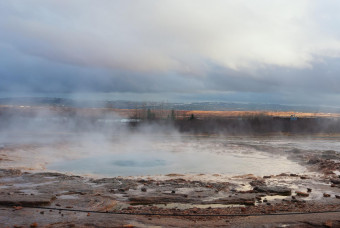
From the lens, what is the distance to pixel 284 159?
14922 mm

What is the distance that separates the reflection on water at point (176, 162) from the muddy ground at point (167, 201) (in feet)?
5.01

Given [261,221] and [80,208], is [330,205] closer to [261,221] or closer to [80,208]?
[261,221]

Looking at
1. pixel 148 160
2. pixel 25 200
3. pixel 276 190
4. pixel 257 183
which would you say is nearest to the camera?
pixel 25 200

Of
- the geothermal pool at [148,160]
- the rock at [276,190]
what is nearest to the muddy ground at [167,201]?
the rock at [276,190]

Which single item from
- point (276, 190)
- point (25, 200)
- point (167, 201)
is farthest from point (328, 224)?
point (25, 200)

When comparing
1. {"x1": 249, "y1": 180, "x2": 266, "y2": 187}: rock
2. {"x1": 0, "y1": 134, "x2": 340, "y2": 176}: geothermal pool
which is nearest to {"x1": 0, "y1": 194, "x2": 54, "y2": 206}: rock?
{"x1": 0, "y1": 134, "x2": 340, "y2": 176}: geothermal pool

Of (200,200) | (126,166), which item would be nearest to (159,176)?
(126,166)

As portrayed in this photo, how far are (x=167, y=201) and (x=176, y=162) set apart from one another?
6.24 metres

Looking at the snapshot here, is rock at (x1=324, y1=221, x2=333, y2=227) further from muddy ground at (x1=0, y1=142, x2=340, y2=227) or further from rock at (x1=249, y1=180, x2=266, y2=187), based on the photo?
rock at (x1=249, y1=180, x2=266, y2=187)

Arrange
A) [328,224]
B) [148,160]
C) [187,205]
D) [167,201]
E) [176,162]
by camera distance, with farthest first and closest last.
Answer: [148,160], [176,162], [167,201], [187,205], [328,224]

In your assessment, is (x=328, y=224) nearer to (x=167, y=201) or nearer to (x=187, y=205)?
(x=187, y=205)

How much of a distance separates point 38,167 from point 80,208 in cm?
577

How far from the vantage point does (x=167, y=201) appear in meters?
7.12

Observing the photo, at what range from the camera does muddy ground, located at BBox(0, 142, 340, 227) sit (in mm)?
5668
